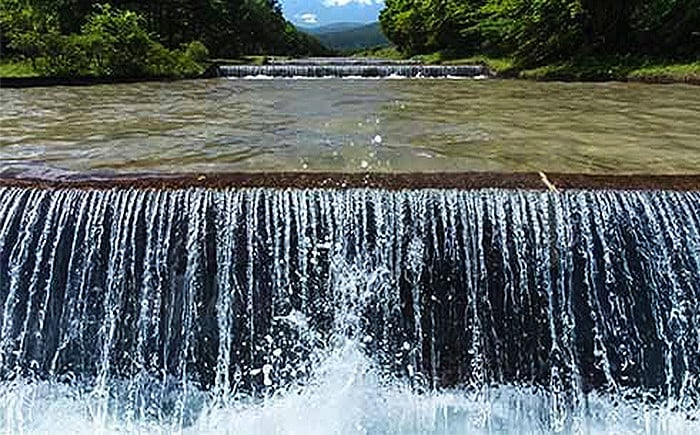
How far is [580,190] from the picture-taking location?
4.53 meters

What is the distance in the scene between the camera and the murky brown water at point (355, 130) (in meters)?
5.48

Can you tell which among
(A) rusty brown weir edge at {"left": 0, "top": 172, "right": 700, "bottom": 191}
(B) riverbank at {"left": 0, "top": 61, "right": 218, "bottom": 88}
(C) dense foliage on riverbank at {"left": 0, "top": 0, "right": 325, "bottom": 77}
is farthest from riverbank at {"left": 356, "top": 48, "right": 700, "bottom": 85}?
(A) rusty brown weir edge at {"left": 0, "top": 172, "right": 700, "bottom": 191}

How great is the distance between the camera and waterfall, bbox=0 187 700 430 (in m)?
4.54

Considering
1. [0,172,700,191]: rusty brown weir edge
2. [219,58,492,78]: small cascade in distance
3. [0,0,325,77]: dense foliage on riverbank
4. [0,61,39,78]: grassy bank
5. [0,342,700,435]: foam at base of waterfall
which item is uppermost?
[0,0,325,77]: dense foliage on riverbank

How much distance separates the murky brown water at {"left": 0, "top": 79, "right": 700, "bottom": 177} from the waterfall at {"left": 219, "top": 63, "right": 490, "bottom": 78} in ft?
8.65

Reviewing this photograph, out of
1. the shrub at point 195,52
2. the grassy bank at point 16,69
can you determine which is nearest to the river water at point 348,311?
the grassy bank at point 16,69

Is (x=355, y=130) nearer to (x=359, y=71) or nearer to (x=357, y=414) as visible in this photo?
(x=357, y=414)

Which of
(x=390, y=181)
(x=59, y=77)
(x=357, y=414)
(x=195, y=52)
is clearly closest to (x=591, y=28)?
(x=195, y=52)

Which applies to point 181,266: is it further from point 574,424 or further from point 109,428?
point 574,424

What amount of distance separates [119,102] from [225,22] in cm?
1834

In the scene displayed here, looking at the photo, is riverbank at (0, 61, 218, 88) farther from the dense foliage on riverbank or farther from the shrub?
the shrub

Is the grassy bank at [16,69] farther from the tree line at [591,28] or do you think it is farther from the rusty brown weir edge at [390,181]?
the rusty brown weir edge at [390,181]

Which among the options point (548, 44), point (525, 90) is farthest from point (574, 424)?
point (548, 44)

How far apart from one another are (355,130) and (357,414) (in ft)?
10.3
